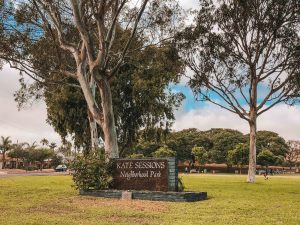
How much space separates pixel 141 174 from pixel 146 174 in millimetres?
268

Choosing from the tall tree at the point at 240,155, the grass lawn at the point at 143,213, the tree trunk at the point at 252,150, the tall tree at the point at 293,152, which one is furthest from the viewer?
the tall tree at the point at 293,152

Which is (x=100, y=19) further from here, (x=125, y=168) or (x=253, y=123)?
(x=253, y=123)

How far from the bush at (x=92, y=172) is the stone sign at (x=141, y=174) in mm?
367

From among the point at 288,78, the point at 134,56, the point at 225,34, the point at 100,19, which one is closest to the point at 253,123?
the point at 288,78

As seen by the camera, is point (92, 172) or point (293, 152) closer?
point (92, 172)

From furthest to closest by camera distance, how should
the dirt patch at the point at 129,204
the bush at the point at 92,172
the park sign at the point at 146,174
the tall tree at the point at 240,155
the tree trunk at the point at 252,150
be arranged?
the tall tree at the point at 240,155 → the tree trunk at the point at 252,150 → the bush at the point at 92,172 → the park sign at the point at 146,174 → the dirt patch at the point at 129,204

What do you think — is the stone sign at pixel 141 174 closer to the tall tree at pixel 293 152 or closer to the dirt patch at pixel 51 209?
the dirt patch at pixel 51 209

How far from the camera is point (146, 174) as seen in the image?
16797mm

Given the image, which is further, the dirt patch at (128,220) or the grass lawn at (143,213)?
the grass lawn at (143,213)

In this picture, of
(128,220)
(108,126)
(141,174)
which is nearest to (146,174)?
(141,174)

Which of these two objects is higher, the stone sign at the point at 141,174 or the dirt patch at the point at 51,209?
A: the stone sign at the point at 141,174

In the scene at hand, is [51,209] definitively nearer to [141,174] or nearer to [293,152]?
[141,174]

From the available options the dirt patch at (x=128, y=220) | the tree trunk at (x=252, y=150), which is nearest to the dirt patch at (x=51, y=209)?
the dirt patch at (x=128, y=220)

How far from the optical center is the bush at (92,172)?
58.7ft
